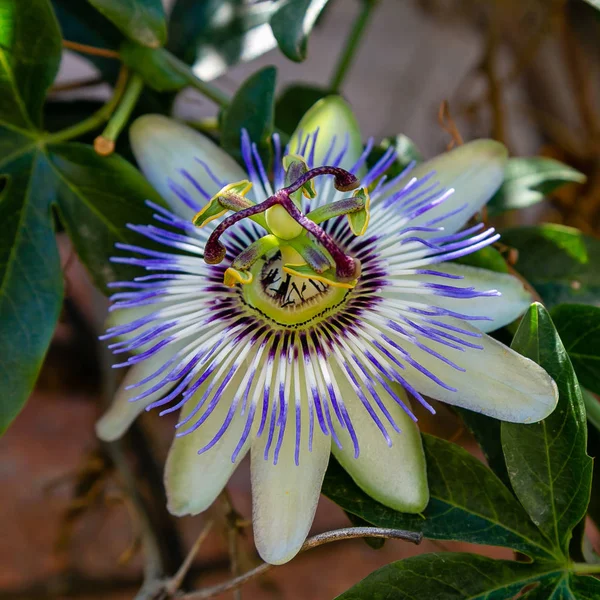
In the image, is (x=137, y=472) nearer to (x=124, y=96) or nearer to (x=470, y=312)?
(x=124, y=96)

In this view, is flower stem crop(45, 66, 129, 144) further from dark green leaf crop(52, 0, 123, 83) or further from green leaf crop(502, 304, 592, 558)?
green leaf crop(502, 304, 592, 558)

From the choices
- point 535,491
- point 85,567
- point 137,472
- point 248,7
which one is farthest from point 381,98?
point 535,491

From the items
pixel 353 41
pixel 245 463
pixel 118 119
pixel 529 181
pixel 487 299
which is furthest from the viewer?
pixel 245 463

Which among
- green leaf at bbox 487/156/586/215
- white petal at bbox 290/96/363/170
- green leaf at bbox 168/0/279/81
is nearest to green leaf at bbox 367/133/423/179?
white petal at bbox 290/96/363/170

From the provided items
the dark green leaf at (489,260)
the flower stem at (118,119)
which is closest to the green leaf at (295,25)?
the flower stem at (118,119)

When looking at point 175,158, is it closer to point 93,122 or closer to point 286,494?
point 93,122

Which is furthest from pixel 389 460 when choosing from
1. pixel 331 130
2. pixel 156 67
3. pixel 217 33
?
pixel 217 33

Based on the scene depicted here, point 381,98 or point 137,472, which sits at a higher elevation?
point 381,98

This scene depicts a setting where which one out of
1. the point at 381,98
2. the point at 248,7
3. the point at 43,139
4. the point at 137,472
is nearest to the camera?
the point at 43,139
